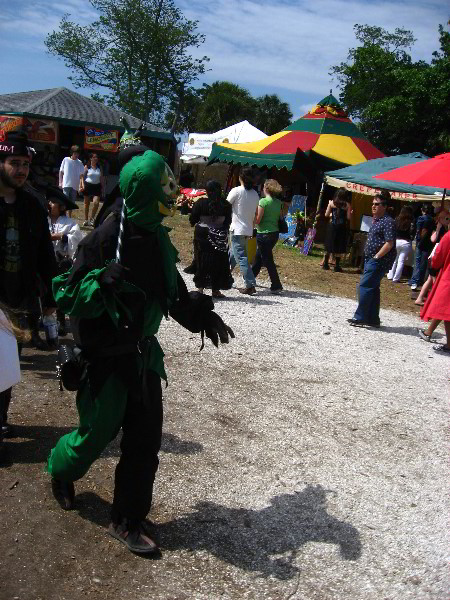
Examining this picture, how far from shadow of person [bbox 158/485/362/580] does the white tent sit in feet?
84.1

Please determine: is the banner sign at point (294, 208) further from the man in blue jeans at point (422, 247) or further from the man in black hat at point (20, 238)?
the man in black hat at point (20, 238)

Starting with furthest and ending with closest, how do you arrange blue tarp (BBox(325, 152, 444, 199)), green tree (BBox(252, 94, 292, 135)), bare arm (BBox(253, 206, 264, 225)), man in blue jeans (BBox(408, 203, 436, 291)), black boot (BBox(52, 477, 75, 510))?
green tree (BBox(252, 94, 292, 135)) → blue tarp (BBox(325, 152, 444, 199)) → man in blue jeans (BBox(408, 203, 436, 291)) → bare arm (BBox(253, 206, 264, 225)) → black boot (BBox(52, 477, 75, 510))

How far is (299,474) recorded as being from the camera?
174 inches

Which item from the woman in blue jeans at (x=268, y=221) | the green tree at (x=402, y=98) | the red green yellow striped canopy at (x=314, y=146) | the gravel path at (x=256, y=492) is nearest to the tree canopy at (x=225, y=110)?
the green tree at (x=402, y=98)

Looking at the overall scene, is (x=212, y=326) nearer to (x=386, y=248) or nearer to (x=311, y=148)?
(x=386, y=248)

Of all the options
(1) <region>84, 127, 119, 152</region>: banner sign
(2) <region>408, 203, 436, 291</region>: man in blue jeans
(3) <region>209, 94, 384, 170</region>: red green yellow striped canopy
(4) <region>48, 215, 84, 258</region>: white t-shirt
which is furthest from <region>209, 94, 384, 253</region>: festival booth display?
(4) <region>48, 215, 84, 258</region>: white t-shirt

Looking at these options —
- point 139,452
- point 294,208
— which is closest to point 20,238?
point 139,452

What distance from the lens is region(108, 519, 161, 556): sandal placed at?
325 cm

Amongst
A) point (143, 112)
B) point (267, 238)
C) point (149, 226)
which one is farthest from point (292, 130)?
point (143, 112)

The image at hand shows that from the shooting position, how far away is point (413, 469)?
478cm

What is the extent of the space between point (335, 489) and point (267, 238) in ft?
21.9

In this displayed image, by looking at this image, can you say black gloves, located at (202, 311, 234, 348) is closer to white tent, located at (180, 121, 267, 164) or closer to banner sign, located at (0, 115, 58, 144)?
banner sign, located at (0, 115, 58, 144)

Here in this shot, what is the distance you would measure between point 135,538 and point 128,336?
1003 millimetres

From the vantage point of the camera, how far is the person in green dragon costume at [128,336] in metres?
3.14
